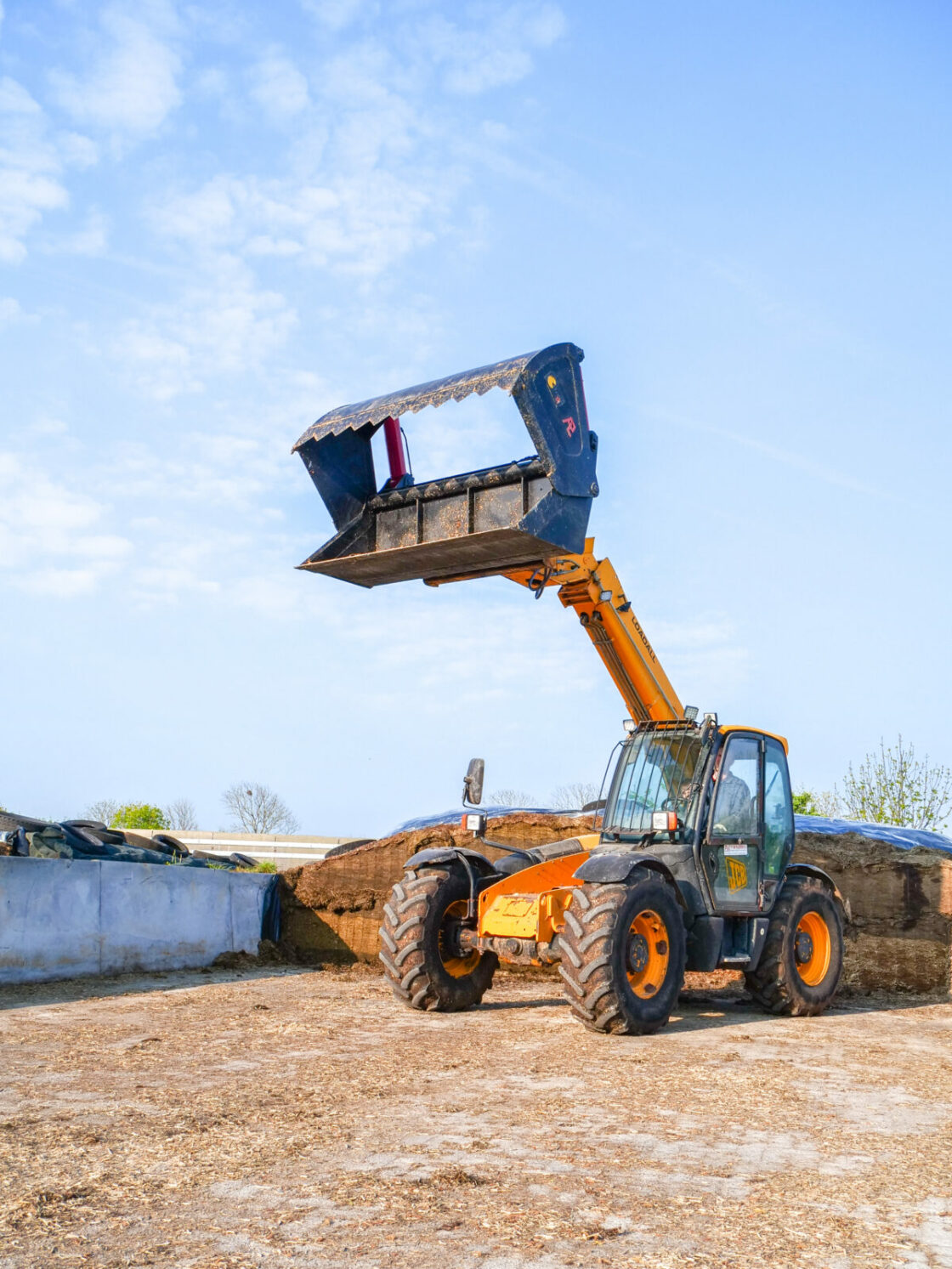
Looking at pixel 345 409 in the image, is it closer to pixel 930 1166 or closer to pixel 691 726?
pixel 691 726

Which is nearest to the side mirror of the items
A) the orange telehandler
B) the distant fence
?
the orange telehandler

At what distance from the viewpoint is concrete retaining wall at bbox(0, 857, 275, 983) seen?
34.3ft

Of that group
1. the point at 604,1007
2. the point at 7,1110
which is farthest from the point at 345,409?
the point at 7,1110

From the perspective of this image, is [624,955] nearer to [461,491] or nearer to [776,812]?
[776,812]

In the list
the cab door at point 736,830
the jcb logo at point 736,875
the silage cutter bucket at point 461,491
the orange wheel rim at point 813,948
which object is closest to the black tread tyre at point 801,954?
the orange wheel rim at point 813,948

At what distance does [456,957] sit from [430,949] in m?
0.46

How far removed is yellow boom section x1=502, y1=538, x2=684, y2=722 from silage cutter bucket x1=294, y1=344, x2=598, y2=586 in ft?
1.07

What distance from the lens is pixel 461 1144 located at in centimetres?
502

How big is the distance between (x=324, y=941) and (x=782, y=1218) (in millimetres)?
9705

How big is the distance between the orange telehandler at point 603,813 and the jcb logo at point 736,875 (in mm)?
14

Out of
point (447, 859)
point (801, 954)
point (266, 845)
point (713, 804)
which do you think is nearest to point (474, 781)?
point (447, 859)

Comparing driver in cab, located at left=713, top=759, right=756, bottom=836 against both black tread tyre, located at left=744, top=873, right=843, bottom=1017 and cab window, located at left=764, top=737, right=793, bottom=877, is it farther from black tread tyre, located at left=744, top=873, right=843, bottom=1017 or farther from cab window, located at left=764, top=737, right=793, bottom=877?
black tread tyre, located at left=744, top=873, right=843, bottom=1017

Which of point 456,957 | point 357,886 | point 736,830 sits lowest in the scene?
point 456,957

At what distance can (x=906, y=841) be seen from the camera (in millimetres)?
13781
